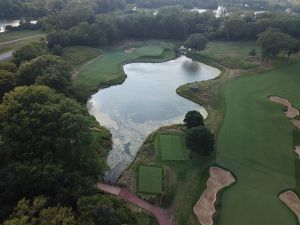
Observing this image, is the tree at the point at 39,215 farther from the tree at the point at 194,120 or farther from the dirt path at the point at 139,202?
the tree at the point at 194,120

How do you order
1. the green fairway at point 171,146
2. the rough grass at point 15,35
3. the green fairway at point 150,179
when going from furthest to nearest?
the rough grass at point 15,35 < the green fairway at point 171,146 < the green fairway at point 150,179

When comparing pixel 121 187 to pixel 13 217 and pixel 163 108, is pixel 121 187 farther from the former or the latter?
pixel 163 108

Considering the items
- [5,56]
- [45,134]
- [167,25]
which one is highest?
[45,134]

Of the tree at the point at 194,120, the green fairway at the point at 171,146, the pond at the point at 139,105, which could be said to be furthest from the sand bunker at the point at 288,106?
the green fairway at the point at 171,146

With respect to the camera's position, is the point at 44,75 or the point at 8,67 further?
the point at 8,67

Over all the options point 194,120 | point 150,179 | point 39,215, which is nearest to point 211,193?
point 150,179

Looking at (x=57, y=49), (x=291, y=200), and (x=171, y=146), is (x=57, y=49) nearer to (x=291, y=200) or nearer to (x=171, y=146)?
(x=171, y=146)

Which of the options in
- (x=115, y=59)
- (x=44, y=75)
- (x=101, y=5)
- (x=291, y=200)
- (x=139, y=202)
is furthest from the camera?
(x=101, y=5)

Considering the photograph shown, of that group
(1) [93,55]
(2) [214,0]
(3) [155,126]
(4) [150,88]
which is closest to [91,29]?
(1) [93,55]
